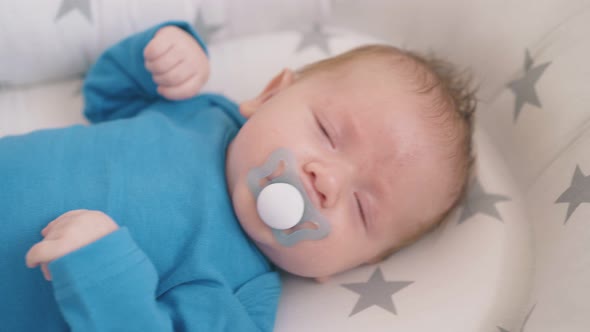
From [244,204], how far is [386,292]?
334 mm

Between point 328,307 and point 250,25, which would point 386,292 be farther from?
point 250,25

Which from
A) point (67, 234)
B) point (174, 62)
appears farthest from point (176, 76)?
point (67, 234)

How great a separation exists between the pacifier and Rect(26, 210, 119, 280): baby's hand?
0.25 meters

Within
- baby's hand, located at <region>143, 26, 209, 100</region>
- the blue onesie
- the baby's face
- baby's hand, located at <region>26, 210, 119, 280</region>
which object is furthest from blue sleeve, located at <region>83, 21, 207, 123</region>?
baby's hand, located at <region>26, 210, 119, 280</region>

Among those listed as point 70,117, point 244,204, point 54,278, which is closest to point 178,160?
point 244,204

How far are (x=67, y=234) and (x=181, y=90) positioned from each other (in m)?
0.52

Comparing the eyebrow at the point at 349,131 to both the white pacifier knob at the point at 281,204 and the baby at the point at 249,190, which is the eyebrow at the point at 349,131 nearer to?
the baby at the point at 249,190

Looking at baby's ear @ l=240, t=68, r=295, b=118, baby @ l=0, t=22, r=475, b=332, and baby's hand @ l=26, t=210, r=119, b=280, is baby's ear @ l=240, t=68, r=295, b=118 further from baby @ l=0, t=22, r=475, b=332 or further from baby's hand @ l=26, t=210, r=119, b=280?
baby's hand @ l=26, t=210, r=119, b=280

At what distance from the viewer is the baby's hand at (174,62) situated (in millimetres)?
1184

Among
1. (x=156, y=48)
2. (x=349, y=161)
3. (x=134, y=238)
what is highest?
(x=156, y=48)

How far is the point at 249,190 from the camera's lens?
3.18 feet

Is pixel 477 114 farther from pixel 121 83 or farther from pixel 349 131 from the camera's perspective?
pixel 121 83

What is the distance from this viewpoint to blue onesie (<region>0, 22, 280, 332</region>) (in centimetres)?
78

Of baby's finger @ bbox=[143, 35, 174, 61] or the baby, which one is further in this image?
baby's finger @ bbox=[143, 35, 174, 61]
